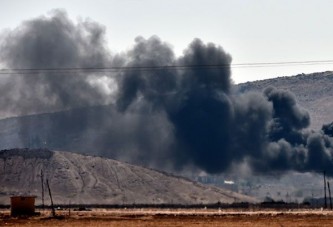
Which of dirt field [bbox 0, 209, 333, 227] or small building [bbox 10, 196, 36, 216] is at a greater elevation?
small building [bbox 10, 196, 36, 216]

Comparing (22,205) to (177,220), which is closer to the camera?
(177,220)

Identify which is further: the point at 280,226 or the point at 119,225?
the point at 119,225

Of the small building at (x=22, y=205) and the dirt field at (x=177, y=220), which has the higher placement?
the small building at (x=22, y=205)

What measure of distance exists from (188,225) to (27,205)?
54355mm

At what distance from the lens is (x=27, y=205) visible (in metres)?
129

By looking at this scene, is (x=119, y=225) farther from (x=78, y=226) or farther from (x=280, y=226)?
(x=280, y=226)

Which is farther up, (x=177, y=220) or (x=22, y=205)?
(x=22, y=205)

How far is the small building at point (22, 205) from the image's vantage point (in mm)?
127188

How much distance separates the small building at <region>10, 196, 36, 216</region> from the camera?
127m

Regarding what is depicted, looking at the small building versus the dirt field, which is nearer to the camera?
the dirt field

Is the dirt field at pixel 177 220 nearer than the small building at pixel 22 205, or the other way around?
the dirt field at pixel 177 220

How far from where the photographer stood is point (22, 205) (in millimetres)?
128375

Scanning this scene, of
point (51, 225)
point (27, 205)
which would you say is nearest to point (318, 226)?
point (51, 225)

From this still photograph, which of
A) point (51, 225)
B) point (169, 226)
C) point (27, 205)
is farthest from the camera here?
point (27, 205)
